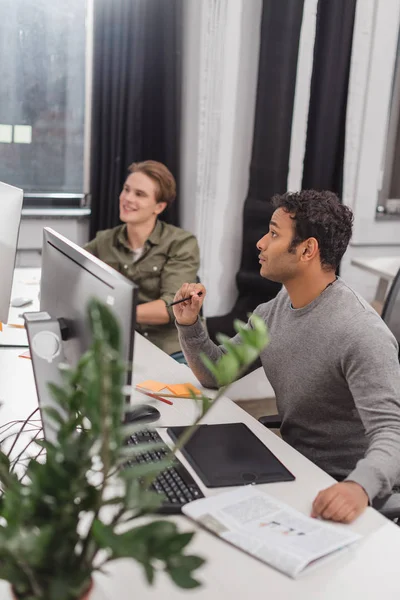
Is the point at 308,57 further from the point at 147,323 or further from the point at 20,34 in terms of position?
the point at 147,323

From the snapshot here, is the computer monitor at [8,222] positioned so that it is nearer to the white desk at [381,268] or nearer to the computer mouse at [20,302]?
the computer mouse at [20,302]

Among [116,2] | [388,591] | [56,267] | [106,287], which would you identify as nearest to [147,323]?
[56,267]

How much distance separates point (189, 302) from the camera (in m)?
1.90

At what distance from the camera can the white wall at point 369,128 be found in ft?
11.9

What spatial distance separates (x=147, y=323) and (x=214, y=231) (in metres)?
1.33

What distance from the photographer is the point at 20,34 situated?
3.62 metres

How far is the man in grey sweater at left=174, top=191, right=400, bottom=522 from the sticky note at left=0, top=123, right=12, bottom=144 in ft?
7.42

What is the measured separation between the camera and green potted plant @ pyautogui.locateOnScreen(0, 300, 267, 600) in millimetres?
701

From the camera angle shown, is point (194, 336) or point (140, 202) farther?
point (140, 202)

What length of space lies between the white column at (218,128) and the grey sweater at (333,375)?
1903 mm

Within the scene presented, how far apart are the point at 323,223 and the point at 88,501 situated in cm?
117

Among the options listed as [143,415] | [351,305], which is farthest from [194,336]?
[351,305]

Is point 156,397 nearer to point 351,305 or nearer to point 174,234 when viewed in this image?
point 351,305

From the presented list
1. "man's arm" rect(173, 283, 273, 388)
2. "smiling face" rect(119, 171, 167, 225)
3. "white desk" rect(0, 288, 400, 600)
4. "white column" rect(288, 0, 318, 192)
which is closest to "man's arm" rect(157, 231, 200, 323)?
"smiling face" rect(119, 171, 167, 225)
